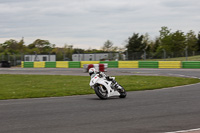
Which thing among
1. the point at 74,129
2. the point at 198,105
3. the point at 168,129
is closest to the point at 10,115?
the point at 74,129

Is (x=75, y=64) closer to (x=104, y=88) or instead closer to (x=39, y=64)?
(x=39, y=64)

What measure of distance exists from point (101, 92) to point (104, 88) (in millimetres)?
209

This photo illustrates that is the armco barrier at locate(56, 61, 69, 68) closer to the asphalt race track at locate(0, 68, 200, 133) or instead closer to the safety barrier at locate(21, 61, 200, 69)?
the safety barrier at locate(21, 61, 200, 69)

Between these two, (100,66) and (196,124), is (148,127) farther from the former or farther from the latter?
(100,66)

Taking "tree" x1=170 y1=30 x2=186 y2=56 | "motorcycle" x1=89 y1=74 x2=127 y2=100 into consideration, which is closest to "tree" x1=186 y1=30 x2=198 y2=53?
"tree" x1=170 y1=30 x2=186 y2=56

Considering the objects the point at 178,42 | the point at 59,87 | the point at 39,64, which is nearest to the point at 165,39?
the point at 178,42

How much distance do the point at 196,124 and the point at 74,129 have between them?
2.40m

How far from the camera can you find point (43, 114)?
326 inches

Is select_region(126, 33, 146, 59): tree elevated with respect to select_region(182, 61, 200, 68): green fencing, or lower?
elevated

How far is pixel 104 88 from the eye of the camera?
11734 millimetres

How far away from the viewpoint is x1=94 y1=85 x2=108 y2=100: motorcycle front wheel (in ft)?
37.8

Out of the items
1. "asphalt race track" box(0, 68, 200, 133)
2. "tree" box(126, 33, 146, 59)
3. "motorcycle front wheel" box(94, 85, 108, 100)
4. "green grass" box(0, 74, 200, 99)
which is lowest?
"green grass" box(0, 74, 200, 99)

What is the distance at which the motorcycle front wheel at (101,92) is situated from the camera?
453 inches

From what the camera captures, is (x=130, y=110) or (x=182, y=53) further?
(x=182, y=53)
